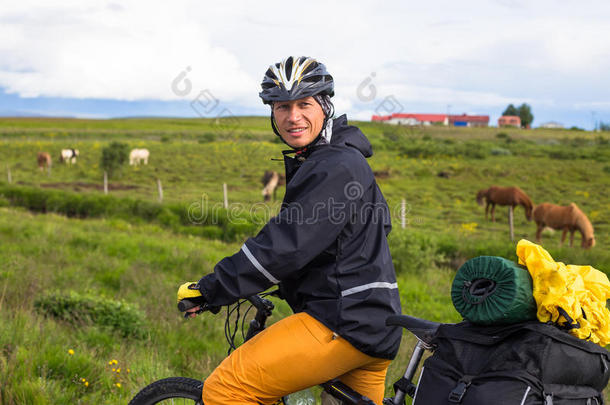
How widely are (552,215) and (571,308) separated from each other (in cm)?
1661

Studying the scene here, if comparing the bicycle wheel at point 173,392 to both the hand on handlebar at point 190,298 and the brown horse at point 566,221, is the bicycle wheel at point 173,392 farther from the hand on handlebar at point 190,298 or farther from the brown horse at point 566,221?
the brown horse at point 566,221

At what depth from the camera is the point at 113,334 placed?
6.09m

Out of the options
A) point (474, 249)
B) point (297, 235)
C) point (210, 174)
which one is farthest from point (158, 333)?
point (210, 174)

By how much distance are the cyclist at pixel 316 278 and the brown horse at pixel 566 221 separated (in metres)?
15.6

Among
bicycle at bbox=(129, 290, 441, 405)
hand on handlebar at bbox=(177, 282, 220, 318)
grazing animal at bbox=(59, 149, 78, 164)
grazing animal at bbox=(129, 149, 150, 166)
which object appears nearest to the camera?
bicycle at bbox=(129, 290, 441, 405)

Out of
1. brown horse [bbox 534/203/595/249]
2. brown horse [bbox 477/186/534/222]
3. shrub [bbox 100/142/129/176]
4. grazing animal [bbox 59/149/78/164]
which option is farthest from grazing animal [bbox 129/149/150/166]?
brown horse [bbox 534/203/595/249]

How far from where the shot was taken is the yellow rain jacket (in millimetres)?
1790

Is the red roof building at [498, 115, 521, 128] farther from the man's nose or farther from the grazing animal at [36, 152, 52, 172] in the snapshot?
the man's nose

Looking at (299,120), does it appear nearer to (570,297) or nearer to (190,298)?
(190,298)

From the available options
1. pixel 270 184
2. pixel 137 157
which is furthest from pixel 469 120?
pixel 270 184

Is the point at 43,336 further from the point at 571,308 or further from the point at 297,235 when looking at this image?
the point at 571,308

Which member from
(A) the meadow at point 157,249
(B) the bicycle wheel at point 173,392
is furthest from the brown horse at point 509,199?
(B) the bicycle wheel at point 173,392

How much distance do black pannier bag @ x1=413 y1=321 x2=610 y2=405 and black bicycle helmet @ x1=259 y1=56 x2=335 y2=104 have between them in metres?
1.29

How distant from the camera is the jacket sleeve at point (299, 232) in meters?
2.10
